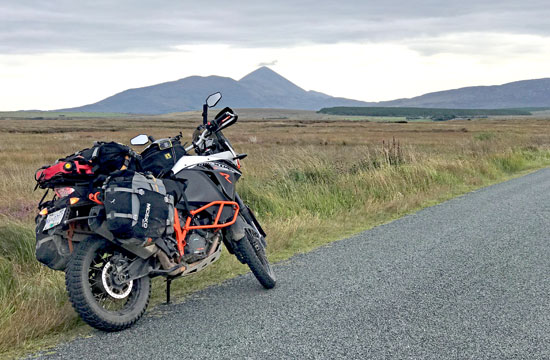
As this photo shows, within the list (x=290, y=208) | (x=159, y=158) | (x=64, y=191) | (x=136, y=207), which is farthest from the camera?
(x=290, y=208)

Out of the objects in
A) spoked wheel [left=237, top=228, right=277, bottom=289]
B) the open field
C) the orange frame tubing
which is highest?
the orange frame tubing

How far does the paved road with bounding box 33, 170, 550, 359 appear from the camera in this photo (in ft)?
13.3

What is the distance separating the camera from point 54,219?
13.9 ft

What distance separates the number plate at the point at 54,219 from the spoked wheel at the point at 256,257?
1752 millimetres

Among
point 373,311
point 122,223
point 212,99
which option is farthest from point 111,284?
point 373,311

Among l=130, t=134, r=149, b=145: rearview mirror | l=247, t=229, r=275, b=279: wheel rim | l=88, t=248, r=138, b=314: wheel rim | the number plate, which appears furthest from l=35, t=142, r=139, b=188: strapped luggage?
l=247, t=229, r=275, b=279: wheel rim

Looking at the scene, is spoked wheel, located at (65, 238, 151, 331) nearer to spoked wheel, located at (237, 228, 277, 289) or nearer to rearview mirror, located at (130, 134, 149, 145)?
rearview mirror, located at (130, 134, 149, 145)

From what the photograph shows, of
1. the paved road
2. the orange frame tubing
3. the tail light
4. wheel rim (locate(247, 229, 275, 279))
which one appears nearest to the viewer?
the paved road

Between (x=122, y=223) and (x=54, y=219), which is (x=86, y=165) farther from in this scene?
(x=122, y=223)

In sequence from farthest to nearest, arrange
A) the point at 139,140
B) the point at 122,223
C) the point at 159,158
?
the point at 159,158, the point at 139,140, the point at 122,223

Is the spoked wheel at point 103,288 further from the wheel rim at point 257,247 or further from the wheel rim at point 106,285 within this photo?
the wheel rim at point 257,247

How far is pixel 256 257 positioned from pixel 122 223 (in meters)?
1.68

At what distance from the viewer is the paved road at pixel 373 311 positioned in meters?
4.06

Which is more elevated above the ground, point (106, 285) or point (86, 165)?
point (86, 165)
